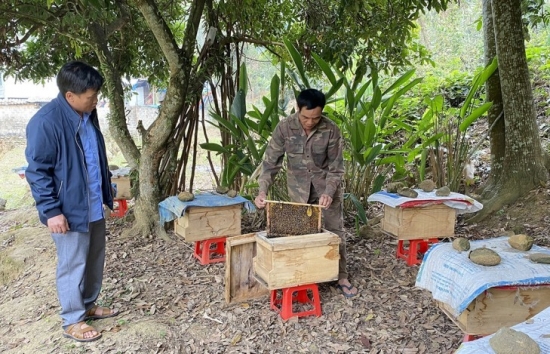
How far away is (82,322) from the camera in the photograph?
9.20 feet

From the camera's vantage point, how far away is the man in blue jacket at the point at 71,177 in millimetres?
2523

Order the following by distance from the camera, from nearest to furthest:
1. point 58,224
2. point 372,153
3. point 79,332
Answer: point 58,224, point 79,332, point 372,153

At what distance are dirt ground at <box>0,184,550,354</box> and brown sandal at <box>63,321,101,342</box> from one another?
0.14 ft

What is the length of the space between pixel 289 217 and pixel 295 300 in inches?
27.6

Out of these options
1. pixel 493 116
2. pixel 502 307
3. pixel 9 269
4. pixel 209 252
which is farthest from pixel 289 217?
pixel 9 269

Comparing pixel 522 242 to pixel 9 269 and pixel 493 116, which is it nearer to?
pixel 493 116

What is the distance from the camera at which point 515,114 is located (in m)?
4.23

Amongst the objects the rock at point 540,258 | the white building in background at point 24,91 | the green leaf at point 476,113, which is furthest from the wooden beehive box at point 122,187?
the white building in background at point 24,91

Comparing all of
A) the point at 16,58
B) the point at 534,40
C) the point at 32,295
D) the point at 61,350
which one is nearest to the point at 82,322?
the point at 61,350

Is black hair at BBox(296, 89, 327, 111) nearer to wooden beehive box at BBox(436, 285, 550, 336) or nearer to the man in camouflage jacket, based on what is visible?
the man in camouflage jacket

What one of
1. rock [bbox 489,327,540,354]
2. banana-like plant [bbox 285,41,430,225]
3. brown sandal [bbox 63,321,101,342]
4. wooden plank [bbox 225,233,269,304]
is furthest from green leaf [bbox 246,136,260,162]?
rock [bbox 489,327,540,354]

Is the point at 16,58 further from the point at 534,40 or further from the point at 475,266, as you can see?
Result: the point at 534,40

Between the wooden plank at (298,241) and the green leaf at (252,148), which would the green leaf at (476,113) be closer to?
the green leaf at (252,148)

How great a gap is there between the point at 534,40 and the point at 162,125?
8.64 metres
